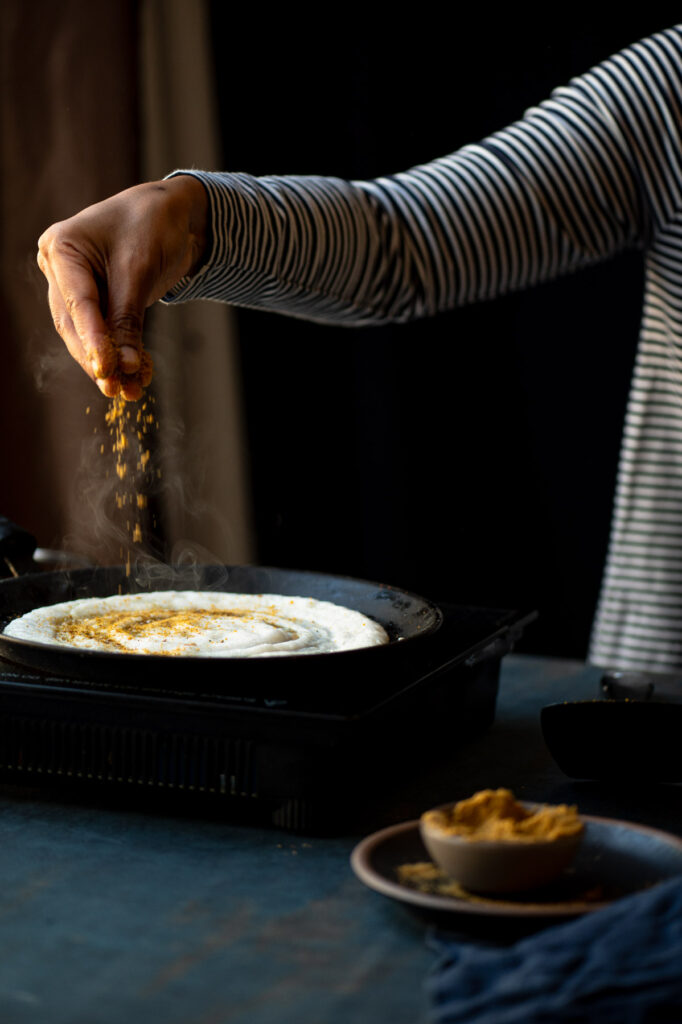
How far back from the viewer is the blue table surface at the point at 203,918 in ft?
2.67

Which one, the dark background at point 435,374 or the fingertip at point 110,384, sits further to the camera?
the dark background at point 435,374

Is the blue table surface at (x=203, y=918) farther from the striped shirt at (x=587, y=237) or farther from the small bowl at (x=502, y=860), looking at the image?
the striped shirt at (x=587, y=237)

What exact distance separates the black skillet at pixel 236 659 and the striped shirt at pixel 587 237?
0.54m

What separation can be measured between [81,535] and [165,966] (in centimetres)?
246

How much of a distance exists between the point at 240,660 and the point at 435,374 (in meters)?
2.26

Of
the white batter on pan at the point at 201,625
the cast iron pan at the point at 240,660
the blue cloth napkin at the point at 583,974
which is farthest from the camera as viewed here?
the white batter on pan at the point at 201,625

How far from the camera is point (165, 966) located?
87 centimetres

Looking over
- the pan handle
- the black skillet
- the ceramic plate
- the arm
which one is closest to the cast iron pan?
the black skillet

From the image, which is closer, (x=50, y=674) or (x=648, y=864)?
(x=648, y=864)

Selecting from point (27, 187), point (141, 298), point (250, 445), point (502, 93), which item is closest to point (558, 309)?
point (502, 93)

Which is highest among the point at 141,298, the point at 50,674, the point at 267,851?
the point at 141,298

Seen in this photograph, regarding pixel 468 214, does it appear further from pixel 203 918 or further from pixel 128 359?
pixel 203 918

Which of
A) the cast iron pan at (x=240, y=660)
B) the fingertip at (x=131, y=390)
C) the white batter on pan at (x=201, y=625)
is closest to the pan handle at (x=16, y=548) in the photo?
the cast iron pan at (x=240, y=660)

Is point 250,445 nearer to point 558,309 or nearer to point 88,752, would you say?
point 558,309
